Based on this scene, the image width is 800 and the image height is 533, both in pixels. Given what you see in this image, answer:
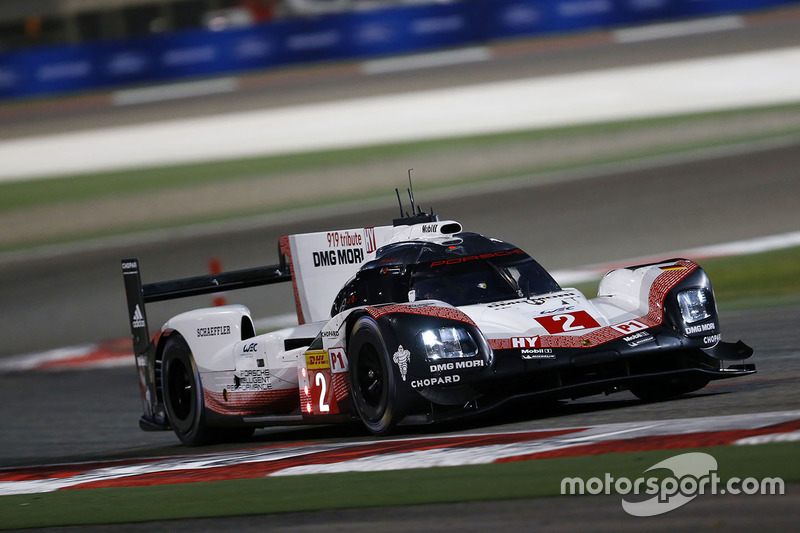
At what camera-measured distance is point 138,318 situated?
9883 mm

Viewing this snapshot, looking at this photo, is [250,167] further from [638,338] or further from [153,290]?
[638,338]

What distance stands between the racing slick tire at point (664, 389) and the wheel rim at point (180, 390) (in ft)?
11.0

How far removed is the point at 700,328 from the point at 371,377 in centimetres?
194

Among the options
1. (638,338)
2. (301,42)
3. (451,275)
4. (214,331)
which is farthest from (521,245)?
Result: (301,42)

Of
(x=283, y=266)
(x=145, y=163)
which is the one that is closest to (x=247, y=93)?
(x=145, y=163)

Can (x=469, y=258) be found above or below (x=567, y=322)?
above

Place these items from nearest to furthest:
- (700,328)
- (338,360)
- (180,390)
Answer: (700,328) → (338,360) → (180,390)

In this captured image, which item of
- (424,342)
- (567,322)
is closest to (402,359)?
(424,342)

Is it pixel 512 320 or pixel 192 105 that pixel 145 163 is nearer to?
pixel 192 105

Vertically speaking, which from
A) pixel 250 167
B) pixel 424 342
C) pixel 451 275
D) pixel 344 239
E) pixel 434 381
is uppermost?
pixel 250 167

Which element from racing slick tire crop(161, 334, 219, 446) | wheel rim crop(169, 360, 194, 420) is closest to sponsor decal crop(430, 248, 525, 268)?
racing slick tire crop(161, 334, 219, 446)

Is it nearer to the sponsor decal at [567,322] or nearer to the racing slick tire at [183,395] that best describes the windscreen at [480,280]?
the sponsor decal at [567,322]

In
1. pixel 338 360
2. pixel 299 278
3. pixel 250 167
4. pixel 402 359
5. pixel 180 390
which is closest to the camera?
pixel 402 359

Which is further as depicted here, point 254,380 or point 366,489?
point 254,380
